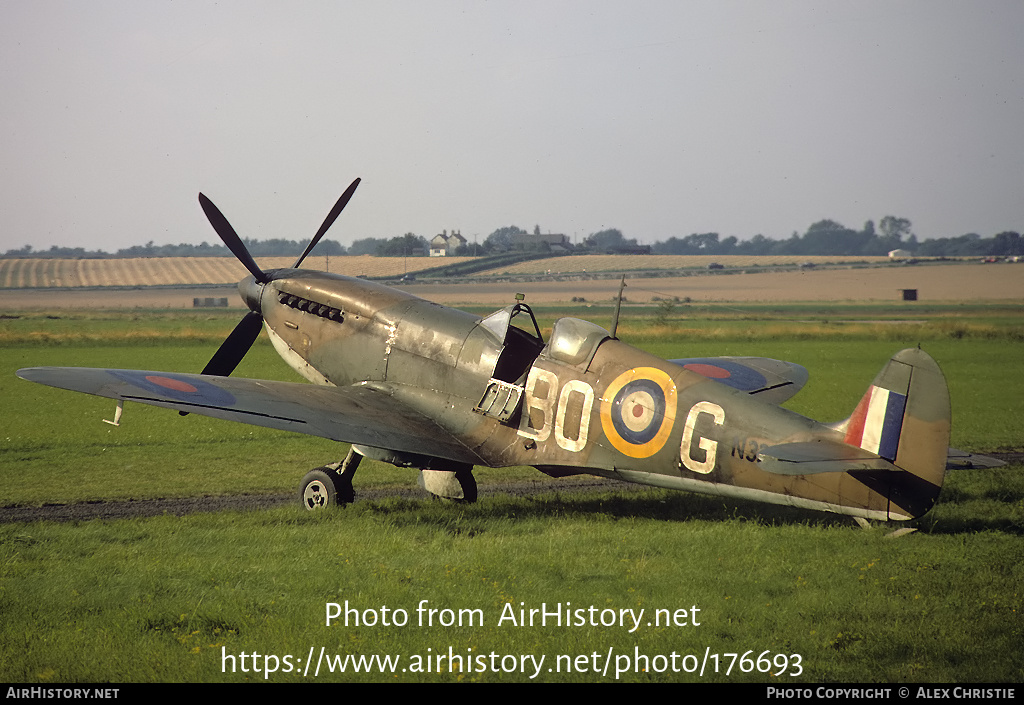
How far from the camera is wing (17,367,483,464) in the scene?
31.3 feet

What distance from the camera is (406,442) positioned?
10.3 m

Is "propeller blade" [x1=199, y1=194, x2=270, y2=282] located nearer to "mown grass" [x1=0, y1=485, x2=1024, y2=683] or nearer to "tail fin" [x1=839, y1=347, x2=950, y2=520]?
"mown grass" [x1=0, y1=485, x2=1024, y2=683]

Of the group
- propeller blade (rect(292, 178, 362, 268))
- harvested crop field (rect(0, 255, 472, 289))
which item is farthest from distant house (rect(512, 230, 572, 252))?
propeller blade (rect(292, 178, 362, 268))

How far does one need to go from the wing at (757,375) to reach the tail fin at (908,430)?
5.11m

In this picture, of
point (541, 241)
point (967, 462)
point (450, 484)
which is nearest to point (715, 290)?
point (541, 241)

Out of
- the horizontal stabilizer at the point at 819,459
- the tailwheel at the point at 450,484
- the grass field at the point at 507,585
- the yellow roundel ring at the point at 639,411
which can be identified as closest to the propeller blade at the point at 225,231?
the grass field at the point at 507,585

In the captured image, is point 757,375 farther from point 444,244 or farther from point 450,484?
point 444,244

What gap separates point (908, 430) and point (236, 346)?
9.53 m

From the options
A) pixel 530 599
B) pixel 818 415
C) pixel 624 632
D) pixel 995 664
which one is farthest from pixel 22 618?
pixel 818 415

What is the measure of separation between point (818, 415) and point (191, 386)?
1395 centimetres

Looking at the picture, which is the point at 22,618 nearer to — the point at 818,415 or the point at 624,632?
the point at 624,632

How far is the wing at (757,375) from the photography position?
13.8m

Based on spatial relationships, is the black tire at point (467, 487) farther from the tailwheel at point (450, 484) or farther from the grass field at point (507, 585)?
the grass field at point (507, 585)

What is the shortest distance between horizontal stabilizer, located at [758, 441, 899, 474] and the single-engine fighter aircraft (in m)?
0.02
